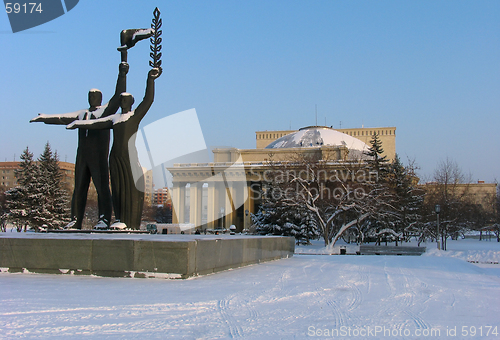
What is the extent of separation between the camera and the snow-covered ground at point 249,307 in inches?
177

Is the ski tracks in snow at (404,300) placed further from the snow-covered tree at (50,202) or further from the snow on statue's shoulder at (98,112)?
the snow-covered tree at (50,202)

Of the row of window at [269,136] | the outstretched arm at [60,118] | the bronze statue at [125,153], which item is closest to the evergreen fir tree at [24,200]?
the outstretched arm at [60,118]

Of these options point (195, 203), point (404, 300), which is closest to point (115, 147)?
point (404, 300)

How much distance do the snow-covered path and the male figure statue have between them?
4.91 metres

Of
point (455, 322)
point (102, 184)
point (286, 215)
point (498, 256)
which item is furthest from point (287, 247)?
point (286, 215)

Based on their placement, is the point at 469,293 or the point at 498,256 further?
the point at 498,256

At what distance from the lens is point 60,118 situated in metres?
12.8

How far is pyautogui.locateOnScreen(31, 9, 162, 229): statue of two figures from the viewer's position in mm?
11977

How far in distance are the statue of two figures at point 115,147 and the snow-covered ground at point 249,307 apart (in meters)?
4.44

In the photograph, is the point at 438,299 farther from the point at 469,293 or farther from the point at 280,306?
the point at 280,306

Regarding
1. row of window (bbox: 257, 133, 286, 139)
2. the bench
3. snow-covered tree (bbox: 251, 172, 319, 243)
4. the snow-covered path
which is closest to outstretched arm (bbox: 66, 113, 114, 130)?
the snow-covered path

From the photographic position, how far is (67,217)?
36031 mm

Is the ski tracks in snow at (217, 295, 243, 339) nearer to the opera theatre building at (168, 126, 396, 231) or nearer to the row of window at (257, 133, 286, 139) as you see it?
the opera theatre building at (168, 126, 396, 231)

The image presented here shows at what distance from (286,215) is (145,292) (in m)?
25.7
